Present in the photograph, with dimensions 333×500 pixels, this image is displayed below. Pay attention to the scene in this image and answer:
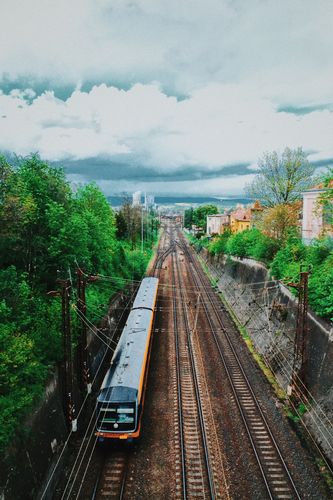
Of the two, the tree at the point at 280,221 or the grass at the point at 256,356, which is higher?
the tree at the point at 280,221

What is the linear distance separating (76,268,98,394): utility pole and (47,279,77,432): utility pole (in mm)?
1737

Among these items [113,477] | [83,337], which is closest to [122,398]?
[113,477]

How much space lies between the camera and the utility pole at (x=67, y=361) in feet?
46.7

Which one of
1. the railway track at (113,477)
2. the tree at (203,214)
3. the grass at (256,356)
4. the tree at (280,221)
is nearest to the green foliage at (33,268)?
the railway track at (113,477)

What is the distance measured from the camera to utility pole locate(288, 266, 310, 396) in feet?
52.6

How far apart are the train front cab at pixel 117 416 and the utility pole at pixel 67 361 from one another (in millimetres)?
1905

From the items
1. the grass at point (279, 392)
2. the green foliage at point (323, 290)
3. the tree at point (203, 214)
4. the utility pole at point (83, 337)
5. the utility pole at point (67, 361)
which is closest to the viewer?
the grass at point (279, 392)

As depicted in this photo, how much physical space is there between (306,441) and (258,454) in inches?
100

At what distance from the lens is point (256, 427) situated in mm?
15812

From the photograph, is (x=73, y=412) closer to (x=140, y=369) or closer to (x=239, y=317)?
(x=140, y=369)

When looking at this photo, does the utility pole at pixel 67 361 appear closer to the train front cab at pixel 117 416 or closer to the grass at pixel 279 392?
the train front cab at pixel 117 416

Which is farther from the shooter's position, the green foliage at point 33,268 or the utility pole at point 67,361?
the utility pole at point 67,361

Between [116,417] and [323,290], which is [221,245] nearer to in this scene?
[323,290]

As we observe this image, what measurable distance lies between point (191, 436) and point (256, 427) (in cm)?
333
